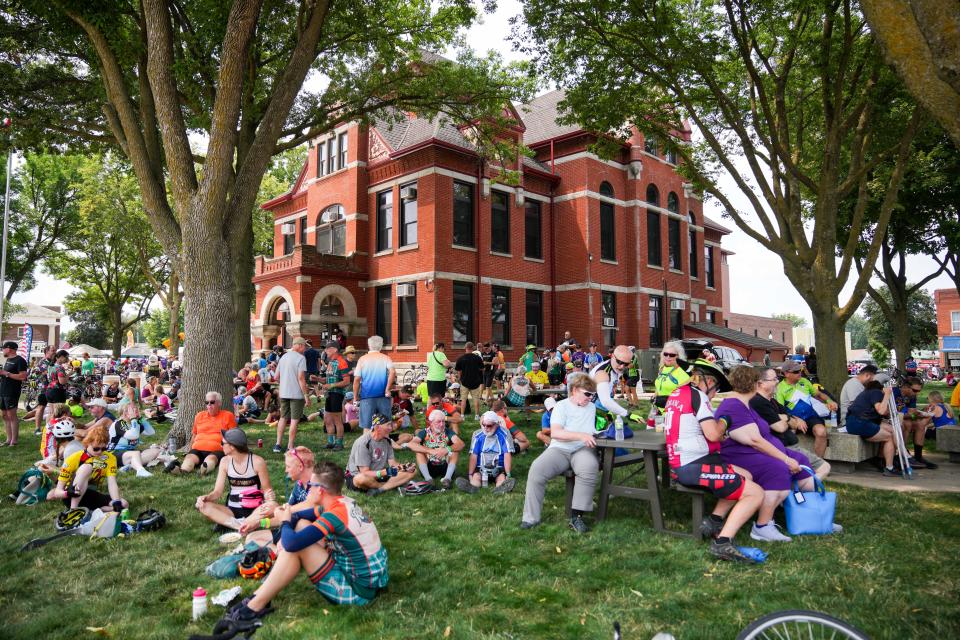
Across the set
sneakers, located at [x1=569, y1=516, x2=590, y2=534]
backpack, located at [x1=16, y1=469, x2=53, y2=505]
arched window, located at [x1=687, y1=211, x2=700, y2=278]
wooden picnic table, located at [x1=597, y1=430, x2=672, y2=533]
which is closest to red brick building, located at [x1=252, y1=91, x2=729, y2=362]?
arched window, located at [x1=687, y1=211, x2=700, y2=278]

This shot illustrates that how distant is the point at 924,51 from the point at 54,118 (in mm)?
16323

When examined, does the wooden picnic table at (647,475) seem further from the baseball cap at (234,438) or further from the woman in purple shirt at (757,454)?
the baseball cap at (234,438)

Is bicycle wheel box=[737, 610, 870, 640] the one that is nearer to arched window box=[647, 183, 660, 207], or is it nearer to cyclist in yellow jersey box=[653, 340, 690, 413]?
cyclist in yellow jersey box=[653, 340, 690, 413]

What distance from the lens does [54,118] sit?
1348 centimetres

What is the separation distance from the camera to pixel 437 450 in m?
8.02

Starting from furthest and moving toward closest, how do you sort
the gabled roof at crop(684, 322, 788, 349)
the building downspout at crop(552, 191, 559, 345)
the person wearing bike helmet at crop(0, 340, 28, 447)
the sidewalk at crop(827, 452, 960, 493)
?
1. the gabled roof at crop(684, 322, 788, 349)
2. the building downspout at crop(552, 191, 559, 345)
3. the person wearing bike helmet at crop(0, 340, 28, 447)
4. the sidewalk at crop(827, 452, 960, 493)

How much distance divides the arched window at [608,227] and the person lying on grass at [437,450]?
65.1 ft

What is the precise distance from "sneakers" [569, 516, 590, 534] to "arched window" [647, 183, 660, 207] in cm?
2490

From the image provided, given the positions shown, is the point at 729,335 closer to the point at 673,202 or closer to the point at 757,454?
the point at 673,202

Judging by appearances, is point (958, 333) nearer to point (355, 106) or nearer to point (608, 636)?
point (355, 106)

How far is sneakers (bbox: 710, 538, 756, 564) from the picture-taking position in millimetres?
4680

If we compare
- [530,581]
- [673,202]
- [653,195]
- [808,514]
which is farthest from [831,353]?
[673,202]

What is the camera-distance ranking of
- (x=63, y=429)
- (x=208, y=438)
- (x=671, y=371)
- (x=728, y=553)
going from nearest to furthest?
(x=728, y=553), (x=671, y=371), (x=63, y=429), (x=208, y=438)

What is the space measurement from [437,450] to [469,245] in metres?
16.2
